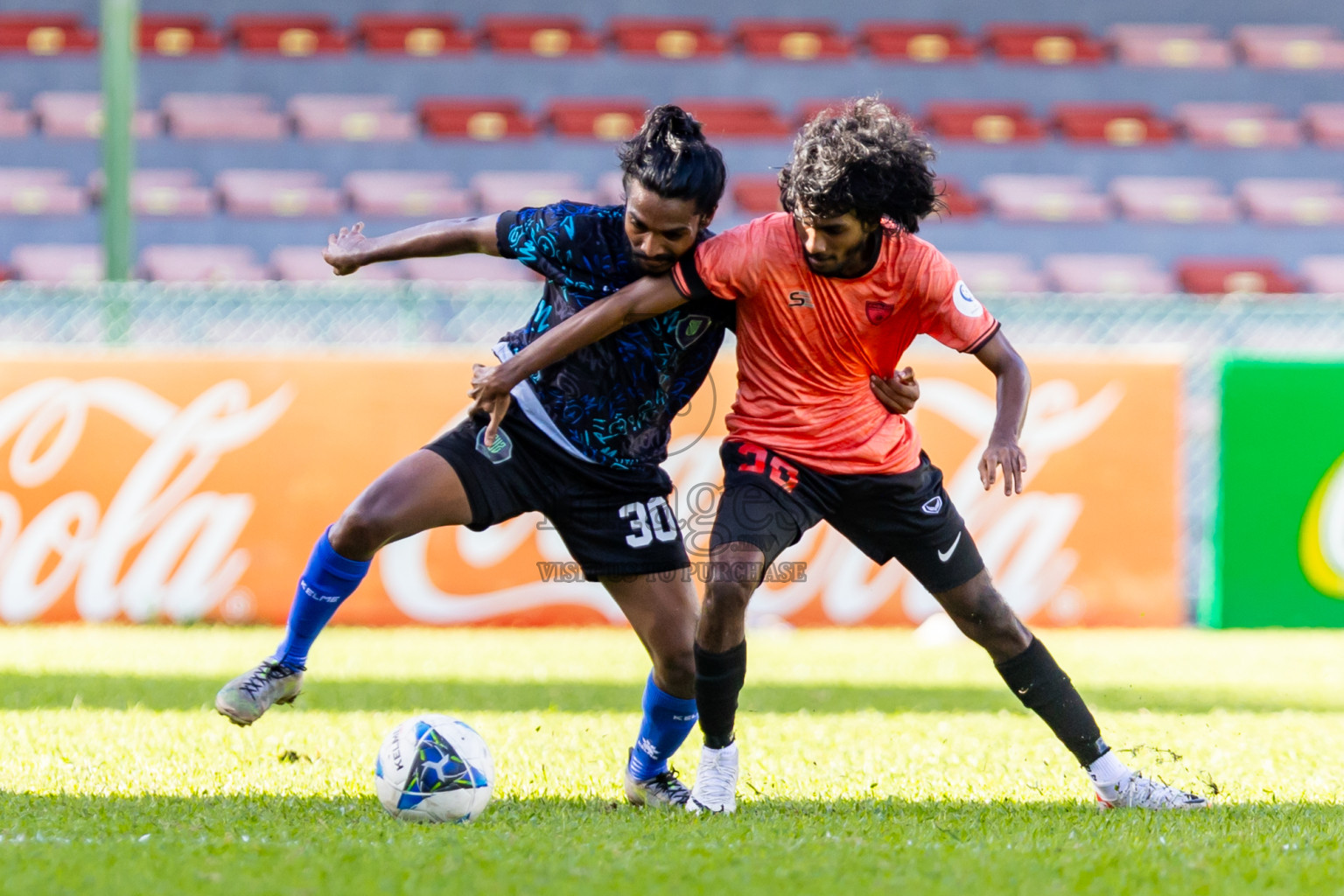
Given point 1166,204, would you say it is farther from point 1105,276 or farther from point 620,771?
point 620,771

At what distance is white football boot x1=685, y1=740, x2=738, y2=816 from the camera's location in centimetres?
405

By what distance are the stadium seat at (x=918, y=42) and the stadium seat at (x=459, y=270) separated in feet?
19.5

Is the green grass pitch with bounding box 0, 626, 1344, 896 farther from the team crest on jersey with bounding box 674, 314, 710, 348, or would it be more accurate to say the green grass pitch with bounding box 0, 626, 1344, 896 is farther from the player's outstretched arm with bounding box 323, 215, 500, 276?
the player's outstretched arm with bounding box 323, 215, 500, 276

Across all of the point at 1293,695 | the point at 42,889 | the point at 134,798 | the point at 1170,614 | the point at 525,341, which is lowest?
the point at 1170,614

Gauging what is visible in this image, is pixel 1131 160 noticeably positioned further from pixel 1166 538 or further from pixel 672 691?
pixel 672 691

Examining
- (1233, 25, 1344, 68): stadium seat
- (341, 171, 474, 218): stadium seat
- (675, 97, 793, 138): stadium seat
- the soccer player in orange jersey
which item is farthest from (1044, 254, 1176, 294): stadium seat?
the soccer player in orange jersey

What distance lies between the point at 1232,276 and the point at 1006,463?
42.9ft

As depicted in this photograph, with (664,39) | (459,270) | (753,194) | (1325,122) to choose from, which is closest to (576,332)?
(459,270)

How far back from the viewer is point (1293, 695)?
22.1 feet

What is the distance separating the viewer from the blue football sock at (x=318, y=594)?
4.38m

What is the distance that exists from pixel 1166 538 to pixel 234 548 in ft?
18.8

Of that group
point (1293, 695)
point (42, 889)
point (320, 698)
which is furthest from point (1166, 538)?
point (42, 889)

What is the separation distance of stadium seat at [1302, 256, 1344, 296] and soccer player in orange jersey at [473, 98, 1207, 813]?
13190 mm

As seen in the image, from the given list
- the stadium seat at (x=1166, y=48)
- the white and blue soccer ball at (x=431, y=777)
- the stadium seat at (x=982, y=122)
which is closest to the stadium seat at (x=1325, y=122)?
the stadium seat at (x=1166, y=48)
